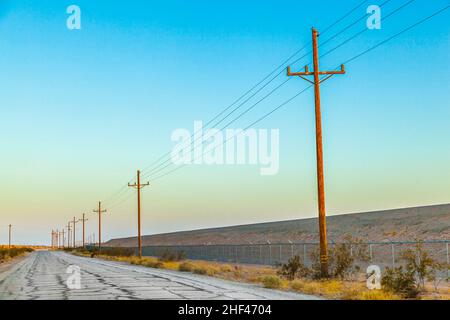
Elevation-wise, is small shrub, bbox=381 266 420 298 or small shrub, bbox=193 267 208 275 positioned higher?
small shrub, bbox=381 266 420 298

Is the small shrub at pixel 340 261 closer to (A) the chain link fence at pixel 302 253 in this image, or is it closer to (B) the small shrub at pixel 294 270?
(B) the small shrub at pixel 294 270

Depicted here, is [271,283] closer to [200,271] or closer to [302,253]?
[200,271]

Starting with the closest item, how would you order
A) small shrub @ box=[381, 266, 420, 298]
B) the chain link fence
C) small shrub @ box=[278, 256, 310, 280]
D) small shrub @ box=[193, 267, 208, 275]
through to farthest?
small shrub @ box=[381, 266, 420, 298] < small shrub @ box=[278, 256, 310, 280] < small shrub @ box=[193, 267, 208, 275] < the chain link fence

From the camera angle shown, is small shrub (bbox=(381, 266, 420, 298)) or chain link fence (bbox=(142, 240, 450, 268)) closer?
small shrub (bbox=(381, 266, 420, 298))

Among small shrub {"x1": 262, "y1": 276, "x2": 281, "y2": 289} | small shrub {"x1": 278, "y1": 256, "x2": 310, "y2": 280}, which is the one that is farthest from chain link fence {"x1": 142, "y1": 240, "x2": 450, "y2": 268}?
small shrub {"x1": 262, "y1": 276, "x2": 281, "y2": 289}

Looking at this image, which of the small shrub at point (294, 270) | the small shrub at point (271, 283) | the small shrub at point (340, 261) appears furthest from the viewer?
the small shrub at point (294, 270)

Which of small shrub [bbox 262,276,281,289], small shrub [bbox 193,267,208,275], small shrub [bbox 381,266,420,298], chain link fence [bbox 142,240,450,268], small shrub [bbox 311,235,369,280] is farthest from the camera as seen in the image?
chain link fence [bbox 142,240,450,268]

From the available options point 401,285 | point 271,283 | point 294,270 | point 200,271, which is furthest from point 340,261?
point 200,271

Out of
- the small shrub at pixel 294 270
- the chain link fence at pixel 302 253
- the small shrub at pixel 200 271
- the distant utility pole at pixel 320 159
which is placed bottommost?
the chain link fence at pixel 302 253

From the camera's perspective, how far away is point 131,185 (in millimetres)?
64000

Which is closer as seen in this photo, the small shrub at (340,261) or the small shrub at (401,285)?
the small shrub at (401,285)

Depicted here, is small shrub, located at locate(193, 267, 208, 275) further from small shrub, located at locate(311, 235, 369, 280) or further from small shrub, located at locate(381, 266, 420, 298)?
small shrub, located at locate(381, 266, 420, 298)

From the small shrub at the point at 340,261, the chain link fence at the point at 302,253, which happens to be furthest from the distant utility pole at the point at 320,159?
the chain link fence at the point at 302,253
